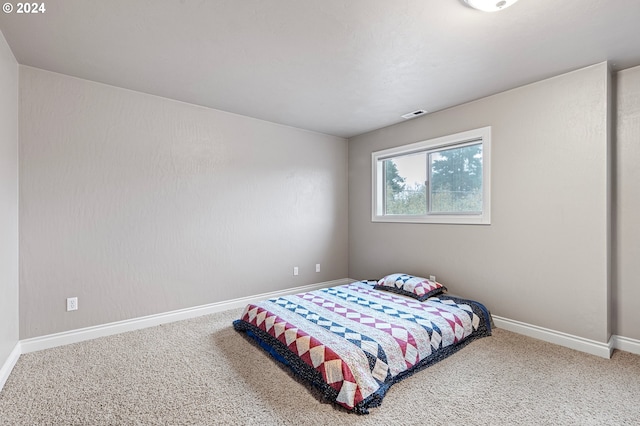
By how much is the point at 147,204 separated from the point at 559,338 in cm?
409

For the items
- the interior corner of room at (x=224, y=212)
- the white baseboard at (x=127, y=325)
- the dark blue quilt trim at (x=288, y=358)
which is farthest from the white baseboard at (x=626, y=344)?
the white baseboard at (x=127, y=325)

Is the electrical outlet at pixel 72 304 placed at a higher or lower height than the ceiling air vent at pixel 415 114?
lower

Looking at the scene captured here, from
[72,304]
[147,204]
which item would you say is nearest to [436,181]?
[147,204]

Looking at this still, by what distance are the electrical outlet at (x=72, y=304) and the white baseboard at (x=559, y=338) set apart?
4.02m

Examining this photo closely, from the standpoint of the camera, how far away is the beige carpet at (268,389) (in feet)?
5.58

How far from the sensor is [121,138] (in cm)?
294

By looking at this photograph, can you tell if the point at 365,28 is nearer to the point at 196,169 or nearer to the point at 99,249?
the point at 196,169

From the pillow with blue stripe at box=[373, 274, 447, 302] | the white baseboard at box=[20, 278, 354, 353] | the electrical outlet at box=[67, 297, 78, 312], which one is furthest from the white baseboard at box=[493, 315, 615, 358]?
the electrical outlet at box=[67, 297, 78, 312]

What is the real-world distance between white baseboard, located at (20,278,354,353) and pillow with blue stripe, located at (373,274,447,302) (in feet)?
4.90

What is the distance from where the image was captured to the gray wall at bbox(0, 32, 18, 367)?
207 centimetres

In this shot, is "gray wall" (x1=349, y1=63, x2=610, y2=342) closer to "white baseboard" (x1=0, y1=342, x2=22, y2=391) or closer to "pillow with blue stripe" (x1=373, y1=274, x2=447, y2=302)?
"pillow with blue stripe" (x1=373, y1=274, x2=447, y2=302)

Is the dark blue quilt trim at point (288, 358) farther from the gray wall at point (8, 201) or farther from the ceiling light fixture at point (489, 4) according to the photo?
the ceiling light fixture at point (489, 4)

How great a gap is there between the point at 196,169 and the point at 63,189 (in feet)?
3.86

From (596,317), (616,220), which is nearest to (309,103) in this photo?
(616,220)
